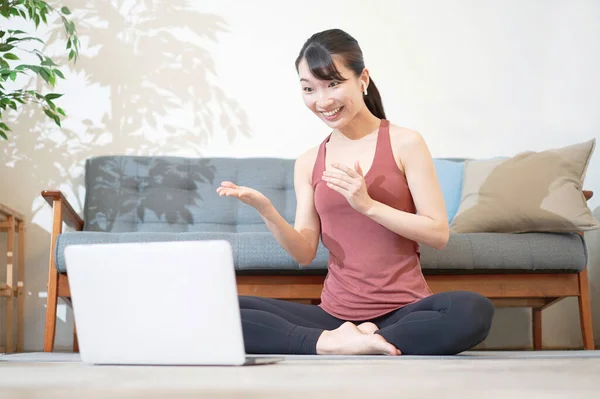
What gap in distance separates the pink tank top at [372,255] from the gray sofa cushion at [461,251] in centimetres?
69

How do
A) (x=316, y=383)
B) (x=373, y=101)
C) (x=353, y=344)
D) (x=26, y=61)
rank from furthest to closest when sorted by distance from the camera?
(x=26, y=61)
(x=373, y=101)
(x=353, y=344)
(x=316, y=383)

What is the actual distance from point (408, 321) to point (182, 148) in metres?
2.01

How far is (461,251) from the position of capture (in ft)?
8.24

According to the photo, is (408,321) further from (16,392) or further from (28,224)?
(28,224)

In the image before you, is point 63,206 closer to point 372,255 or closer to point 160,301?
point 372,255

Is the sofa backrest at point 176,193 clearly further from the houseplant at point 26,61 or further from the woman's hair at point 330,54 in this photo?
the woman's hair at point 330,54

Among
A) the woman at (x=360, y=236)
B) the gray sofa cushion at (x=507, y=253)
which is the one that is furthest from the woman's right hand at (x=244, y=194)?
the gray sofa cushion at (x=507, y=253)

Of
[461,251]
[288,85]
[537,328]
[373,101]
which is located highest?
[288,85]

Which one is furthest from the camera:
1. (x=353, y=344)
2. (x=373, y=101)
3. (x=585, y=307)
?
(x=585, y=307)

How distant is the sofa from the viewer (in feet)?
8.21

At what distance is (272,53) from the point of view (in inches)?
133

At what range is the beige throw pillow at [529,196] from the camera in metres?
2.64

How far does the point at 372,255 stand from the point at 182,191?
1.57 meters

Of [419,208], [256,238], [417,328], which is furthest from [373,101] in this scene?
[256,238]
